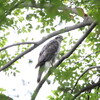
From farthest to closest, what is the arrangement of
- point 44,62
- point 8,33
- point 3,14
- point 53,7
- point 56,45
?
point 8,33
point 56,45
point 44,62
point 3,14
point 53,7

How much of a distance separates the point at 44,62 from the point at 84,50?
3.32 metres

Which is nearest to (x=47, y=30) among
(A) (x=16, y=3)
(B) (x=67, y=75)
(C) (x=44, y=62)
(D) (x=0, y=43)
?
(C) (x=44, y=62)

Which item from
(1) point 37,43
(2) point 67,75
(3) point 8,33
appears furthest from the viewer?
(3) point 8,33

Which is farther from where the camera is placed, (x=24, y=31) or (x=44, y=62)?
(x=24, y=31)

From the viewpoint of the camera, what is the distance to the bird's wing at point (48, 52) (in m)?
7.09

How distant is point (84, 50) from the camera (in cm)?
995

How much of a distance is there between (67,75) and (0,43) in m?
6.38

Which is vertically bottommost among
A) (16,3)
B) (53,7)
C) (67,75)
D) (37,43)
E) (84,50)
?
(53,7)

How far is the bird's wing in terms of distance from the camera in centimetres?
709

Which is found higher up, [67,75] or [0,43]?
[0,43]

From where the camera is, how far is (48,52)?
299 inches

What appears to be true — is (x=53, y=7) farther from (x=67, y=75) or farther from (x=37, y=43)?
(x=37, y=43)

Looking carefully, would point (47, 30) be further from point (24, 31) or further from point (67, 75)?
point (67, 75)

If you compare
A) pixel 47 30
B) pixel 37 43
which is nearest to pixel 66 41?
pixel 47 30
